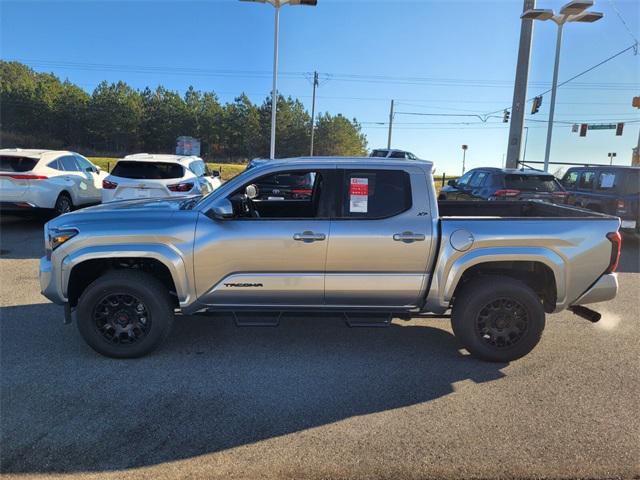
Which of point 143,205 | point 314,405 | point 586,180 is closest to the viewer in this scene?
point 314,405

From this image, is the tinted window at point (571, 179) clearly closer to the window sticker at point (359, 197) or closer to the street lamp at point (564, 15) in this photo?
the street lamp at point (564, 15)

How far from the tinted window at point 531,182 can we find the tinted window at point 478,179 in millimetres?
770

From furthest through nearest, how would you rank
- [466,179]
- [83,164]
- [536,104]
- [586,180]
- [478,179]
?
[536,104], [466,179], [478,179], [83,164], [586,180]

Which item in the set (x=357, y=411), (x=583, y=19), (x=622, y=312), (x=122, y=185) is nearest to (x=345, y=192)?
(x=357, y=411)

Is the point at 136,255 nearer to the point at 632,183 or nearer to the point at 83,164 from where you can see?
the point at 83,164

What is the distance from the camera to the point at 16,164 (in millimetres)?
10227

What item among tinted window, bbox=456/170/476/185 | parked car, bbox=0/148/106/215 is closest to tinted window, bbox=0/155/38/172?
parked car, bbox=0/148/106/215

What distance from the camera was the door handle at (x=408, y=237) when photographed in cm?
425

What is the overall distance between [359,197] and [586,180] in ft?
31.6

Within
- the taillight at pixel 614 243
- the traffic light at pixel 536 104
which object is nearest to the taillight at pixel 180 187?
the taillight at pixel 614 243

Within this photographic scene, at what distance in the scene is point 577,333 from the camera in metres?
5.36

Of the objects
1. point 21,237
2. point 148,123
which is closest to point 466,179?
point 21,237

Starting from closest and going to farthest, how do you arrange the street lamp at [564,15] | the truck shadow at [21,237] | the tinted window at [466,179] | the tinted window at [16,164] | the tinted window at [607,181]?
the truck shadow at [21,237] < the tinted window at [16,164] < the tinted window at [607,181] < the tinted window at [466,179] < the street lamp at [564,15]

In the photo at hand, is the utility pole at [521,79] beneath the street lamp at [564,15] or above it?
beneath
